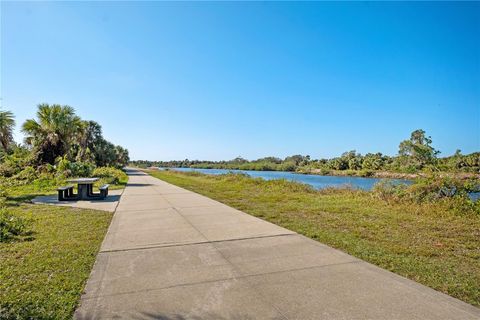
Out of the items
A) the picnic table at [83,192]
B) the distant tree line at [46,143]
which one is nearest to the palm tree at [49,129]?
the distant tree line at [46,143]

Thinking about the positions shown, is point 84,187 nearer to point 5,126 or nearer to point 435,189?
point 5,126

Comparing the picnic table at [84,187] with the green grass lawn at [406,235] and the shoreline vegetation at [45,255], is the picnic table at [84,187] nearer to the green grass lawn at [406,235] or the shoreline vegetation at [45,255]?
the shoreline vegetation at [45,255]

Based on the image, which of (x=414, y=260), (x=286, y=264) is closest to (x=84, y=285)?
(x=286, y=264)

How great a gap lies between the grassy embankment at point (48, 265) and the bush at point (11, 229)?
0.11 m

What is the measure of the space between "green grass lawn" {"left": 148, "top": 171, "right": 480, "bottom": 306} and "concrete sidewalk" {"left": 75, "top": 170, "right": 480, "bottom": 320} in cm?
39

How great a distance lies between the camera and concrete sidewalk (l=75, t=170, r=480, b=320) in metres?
2.90

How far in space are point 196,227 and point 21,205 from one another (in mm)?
7027

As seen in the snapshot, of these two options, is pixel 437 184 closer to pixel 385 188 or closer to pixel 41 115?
pixel 385 188

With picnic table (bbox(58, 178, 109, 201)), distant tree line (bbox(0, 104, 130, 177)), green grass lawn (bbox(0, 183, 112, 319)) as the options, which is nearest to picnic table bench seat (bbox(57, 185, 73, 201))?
picnic table (bbox(58, 178, 109, 201))

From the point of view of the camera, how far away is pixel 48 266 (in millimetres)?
4074

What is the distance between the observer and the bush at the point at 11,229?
219 inches

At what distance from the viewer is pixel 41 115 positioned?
78.9 feet

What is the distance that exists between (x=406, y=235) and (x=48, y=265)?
Result: 6580 millimetres

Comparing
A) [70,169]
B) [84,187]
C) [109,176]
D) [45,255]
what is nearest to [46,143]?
[70,169]
